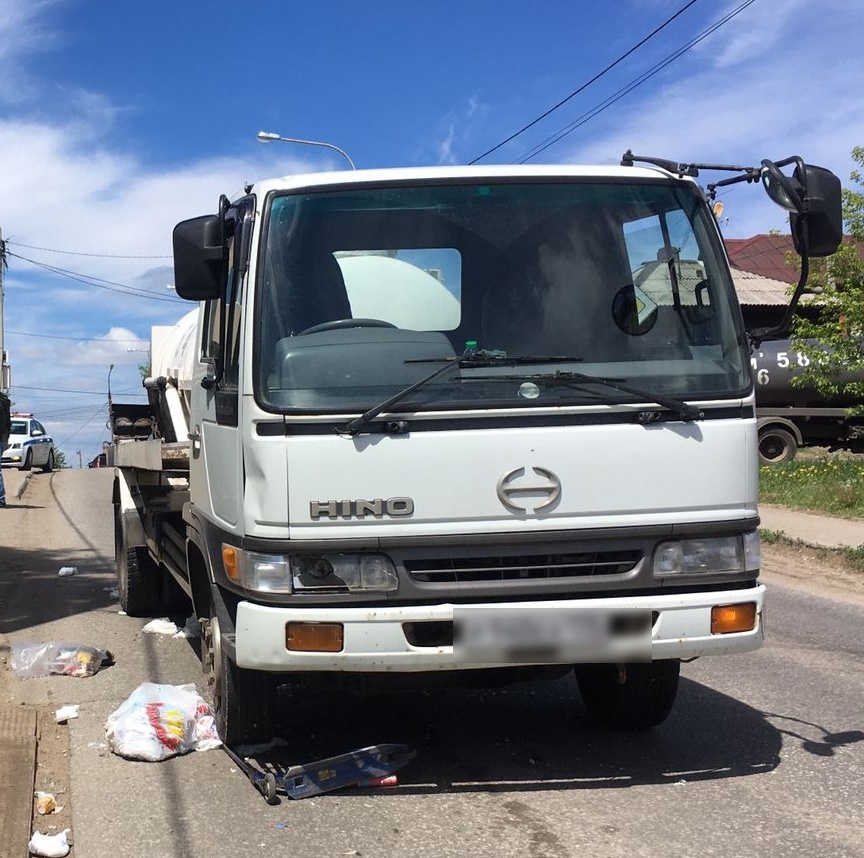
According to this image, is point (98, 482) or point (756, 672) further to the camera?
point (98, 482)

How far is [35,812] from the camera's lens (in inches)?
165

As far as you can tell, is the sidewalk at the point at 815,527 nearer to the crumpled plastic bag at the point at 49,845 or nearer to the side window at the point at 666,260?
the side window at the point at 666,260

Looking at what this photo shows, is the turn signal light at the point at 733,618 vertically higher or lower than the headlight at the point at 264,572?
lower

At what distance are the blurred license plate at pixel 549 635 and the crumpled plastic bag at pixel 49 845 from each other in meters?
1.52

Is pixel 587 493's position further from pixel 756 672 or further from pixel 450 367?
pixel 756 672

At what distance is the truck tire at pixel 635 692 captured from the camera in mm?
4938

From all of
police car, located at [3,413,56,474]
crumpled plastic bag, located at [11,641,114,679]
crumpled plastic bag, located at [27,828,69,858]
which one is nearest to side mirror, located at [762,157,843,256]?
crumpled plastic bag, located at [27,828,69,858]

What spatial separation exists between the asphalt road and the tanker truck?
1547cm

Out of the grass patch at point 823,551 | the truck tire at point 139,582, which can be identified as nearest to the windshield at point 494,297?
the truck tire at point 139,582

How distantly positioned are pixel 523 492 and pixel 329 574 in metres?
0.77

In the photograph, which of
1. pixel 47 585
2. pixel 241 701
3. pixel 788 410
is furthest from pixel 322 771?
pixel 788 410

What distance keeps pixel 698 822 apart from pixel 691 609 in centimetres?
76

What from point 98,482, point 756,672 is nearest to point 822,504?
point 756,672

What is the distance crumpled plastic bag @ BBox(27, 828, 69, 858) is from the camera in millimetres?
3775
